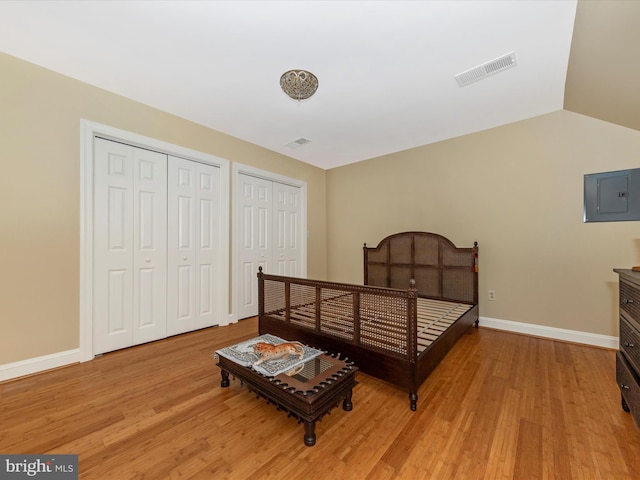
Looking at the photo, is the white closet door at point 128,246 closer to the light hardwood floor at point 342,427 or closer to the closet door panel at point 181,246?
the closet door panel at point 181,246

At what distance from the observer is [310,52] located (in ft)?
6.82

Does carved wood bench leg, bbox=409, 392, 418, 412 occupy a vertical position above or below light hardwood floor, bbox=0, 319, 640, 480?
above

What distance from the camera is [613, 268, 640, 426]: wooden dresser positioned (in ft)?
4.71

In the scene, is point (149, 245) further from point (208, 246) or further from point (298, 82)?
point (298, 82)

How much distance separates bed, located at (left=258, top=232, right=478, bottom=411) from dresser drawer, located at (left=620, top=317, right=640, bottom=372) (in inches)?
40.7

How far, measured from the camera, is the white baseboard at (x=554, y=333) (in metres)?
2.71

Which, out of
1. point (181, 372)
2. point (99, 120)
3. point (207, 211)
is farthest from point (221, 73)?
point (181, 372)

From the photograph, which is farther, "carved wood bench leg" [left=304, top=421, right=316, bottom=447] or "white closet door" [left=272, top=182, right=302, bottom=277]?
"white closet door" [left=272, top=182, right=302, bottom=277]

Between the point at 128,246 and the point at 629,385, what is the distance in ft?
13.3

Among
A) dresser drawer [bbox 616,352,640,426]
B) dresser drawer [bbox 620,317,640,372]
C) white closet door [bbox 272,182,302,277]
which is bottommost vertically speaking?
dresser drawer [bbox 616,352,640,426]

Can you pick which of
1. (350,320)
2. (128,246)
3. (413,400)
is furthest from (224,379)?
(128,246)

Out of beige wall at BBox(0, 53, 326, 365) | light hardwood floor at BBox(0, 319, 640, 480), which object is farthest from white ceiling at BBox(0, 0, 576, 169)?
light hardwood floor at BBox(0, 319, 640, 480)

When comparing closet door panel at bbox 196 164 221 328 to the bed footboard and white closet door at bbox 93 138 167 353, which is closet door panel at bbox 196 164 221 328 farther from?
the bed footboard

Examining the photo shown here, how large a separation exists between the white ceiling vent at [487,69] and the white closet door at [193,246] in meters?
2.94
